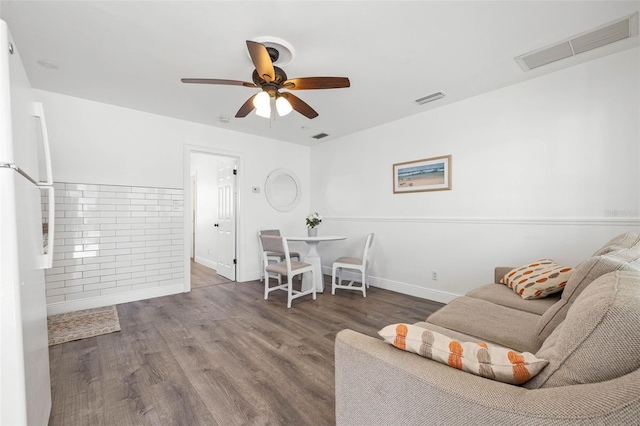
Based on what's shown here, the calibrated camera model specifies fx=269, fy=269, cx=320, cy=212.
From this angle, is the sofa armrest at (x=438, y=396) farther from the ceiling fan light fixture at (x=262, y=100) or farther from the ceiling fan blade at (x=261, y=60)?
the ceiling fan light fixture at (x=262, y=100)

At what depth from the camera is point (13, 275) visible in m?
0.93

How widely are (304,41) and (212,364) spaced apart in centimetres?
265

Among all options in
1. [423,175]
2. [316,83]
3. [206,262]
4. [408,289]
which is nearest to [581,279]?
[316,83]

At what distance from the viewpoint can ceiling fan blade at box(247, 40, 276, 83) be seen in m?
1.74

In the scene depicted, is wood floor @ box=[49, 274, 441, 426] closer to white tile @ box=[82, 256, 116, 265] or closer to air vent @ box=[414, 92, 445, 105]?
white tile @ box=[82, 256, 116, 265]

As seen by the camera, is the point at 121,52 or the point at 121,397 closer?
the point at 121,397

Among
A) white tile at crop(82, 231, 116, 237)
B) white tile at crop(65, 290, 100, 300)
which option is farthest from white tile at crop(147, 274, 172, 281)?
white tile at crop(82, 231, 116, 237)

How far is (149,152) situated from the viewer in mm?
3766

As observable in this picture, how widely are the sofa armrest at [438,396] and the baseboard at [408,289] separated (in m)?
2.84

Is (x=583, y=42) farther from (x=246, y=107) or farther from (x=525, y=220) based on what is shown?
(x=246, y=107)

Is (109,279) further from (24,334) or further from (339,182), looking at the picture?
(339,182)

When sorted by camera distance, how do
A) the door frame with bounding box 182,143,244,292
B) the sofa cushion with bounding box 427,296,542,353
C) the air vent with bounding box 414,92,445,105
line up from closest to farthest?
the sofa cushion with bounding box 427,296,542,353 < the air vent with bounding box 414,92,445,105 < the door frame with bounding box 182,143,244,292

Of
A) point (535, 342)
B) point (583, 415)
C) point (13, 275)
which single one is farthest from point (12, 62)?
point (535, 342)

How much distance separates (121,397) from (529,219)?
3824 mm
